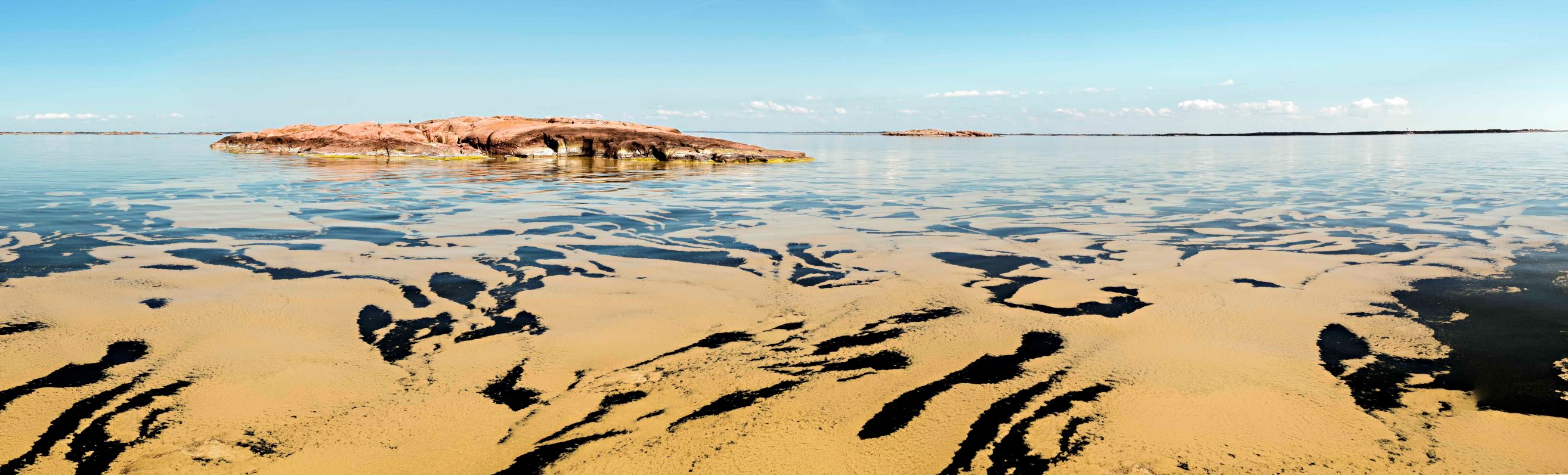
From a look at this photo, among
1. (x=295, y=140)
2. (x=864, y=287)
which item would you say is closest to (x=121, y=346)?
(x=864, y=287)

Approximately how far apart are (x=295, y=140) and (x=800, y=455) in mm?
38651

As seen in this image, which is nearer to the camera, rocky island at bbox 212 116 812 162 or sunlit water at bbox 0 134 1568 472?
sunlit water at bbox 0 134 1568 472

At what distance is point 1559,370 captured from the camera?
3.41 metres

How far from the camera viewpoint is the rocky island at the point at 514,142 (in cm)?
2788

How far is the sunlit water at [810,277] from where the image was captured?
3.11m

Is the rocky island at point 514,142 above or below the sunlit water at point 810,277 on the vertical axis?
above

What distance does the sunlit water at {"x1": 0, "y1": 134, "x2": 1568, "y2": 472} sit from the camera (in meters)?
3.11

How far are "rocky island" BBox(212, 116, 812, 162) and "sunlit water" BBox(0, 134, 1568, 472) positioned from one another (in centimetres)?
1419

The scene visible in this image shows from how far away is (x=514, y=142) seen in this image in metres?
30.3

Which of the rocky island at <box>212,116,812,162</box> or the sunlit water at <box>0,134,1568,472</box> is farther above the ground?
the rocky island at <box>212,116,812,162</box>

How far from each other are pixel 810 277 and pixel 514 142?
27432 millimetres

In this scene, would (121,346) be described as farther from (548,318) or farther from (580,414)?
(580,414)

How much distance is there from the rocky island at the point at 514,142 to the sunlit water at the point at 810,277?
14.2 meters

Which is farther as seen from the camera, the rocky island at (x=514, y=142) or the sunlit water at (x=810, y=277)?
the rocky island at (x=514, y=142)
